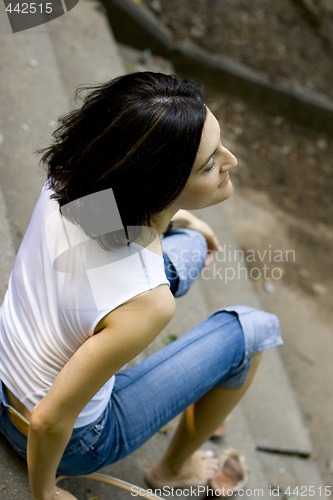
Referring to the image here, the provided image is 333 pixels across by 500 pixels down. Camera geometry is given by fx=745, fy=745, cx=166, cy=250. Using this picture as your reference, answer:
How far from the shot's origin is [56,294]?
73.2 inches

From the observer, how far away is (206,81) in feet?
19.3

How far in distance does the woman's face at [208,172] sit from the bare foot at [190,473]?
1087 mm

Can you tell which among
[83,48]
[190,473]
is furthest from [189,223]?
[83,48]

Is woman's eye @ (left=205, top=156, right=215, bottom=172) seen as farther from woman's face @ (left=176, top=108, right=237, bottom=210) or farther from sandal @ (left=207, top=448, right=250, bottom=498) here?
sandal @ (left=207, top=448, right=250, bottom=498)

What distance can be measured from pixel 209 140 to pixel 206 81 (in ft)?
13.7

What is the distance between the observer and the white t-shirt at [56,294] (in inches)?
70.3

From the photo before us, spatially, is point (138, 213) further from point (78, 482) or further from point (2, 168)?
point (2, 168)

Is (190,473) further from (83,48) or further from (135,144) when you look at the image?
(83,48)

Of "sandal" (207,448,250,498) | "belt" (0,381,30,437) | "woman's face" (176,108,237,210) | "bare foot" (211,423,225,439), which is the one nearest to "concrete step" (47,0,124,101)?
"bare foot" (211,423,225,439)

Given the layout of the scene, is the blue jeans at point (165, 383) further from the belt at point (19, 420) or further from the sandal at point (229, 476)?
the sandal at point (229, 476)

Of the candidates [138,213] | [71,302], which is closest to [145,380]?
[71,302]

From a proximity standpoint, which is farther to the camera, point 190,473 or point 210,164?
point 190,473

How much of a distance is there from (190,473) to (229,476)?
0.67 feet

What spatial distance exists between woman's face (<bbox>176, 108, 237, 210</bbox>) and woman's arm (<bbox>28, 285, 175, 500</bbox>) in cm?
27
